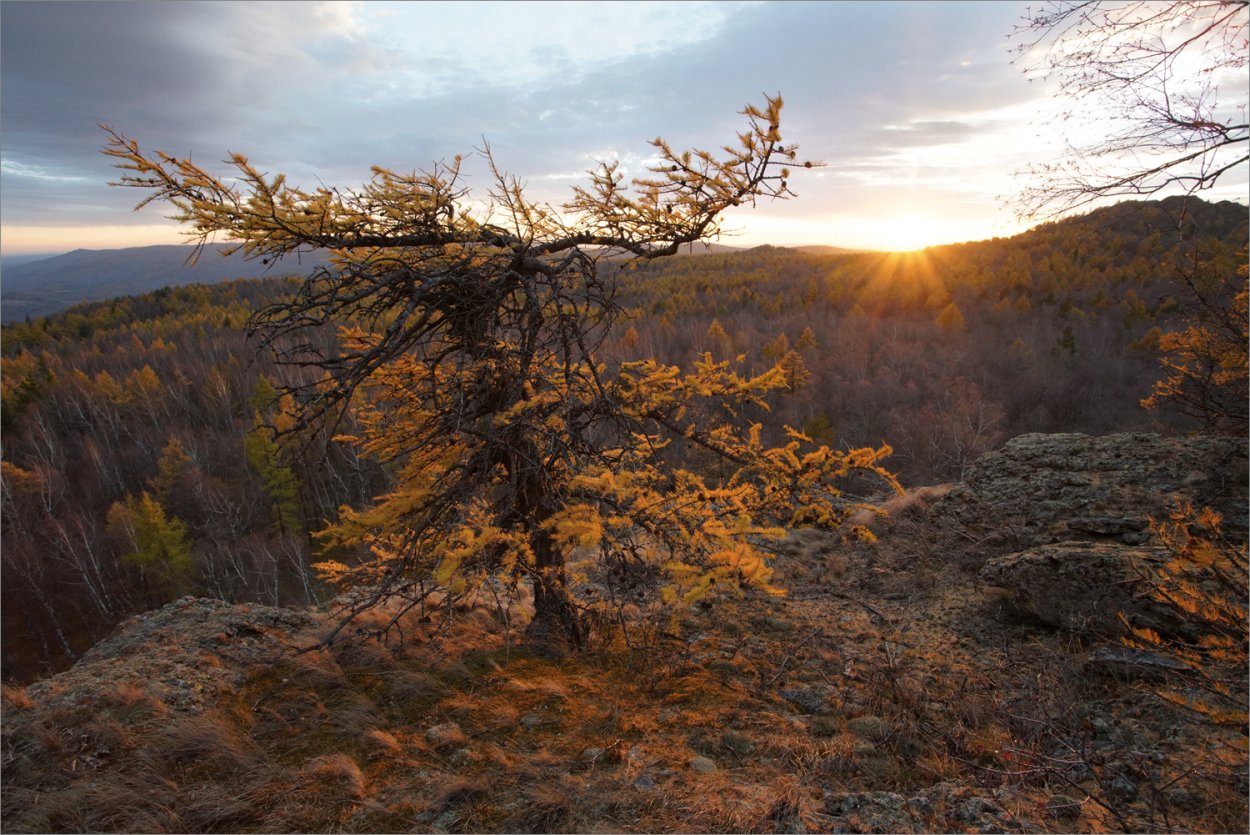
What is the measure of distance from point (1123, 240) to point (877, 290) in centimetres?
2620

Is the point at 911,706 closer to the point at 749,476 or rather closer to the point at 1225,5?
the point at 749,476

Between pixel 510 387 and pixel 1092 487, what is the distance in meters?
9.68

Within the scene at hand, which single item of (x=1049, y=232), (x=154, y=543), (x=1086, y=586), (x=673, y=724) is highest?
(x=1049, y=232)

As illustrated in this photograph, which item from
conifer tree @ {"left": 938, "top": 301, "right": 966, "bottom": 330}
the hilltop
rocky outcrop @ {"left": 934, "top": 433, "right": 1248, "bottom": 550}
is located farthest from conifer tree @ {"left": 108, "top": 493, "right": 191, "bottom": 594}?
conifer tree @ {"left": 938, "top": 301, "right": 966, "bottom": 330}

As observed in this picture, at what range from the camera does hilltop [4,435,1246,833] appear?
343 centimetres

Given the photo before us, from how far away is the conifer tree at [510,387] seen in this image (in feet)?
12.5

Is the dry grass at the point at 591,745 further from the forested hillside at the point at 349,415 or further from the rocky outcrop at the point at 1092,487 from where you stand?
the forested hillside at the point at 349,415

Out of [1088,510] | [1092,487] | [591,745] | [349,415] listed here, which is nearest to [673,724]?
[591,745]

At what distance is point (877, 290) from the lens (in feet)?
208

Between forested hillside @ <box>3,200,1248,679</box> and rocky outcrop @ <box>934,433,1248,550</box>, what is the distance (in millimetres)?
3172

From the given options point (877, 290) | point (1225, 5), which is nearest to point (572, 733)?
point (1225, 5)

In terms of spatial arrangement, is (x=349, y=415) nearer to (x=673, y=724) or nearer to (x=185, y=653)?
(x=185, y=653)

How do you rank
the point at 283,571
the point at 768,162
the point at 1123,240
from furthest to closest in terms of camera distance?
the point at 1123,240
the point at 283,571
the point at 768,162

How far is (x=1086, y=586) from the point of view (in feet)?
20.3
